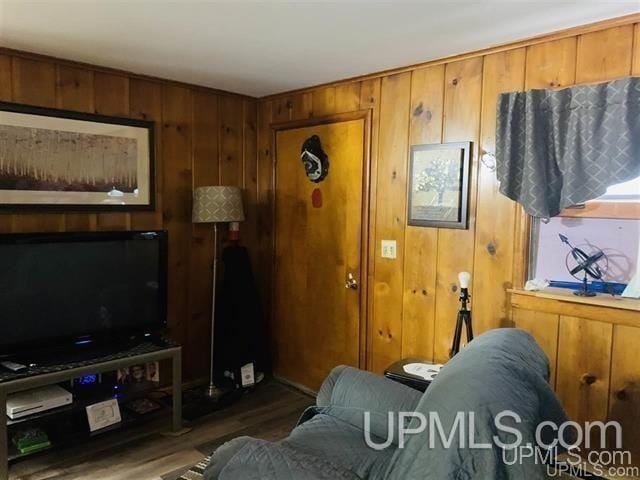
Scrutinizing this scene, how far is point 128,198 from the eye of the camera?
10.6 ft

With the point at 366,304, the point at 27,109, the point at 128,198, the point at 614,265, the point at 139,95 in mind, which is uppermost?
the point at 139,95

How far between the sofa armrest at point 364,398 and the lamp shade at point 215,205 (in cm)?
154

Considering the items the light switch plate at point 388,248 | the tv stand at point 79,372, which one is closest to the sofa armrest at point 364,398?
the light switch plate at point 388,248

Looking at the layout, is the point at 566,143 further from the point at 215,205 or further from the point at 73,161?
the point at 73,161

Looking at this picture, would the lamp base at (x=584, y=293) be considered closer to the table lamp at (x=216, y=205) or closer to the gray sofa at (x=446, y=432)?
the gray sofa at (x=446, y=432)

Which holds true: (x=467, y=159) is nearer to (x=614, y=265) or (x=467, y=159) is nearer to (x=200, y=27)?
(x=614, y=265)

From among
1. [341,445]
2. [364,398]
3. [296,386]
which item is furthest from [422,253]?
[296,386]

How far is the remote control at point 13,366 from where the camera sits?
2.49 metres

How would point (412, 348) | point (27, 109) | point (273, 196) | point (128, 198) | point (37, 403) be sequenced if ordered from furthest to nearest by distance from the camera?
point (273, 196)
point (128, 198)
point (412, 348)
point (27, 109)
point (37, 403)

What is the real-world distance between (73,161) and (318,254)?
171 centimetres

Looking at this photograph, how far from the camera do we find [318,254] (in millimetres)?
3576

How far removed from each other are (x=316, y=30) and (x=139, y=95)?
1501 mm

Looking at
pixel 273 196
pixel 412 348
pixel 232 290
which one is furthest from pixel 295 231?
Result: pixel 412 348

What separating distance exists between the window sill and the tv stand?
2035 millimetres
